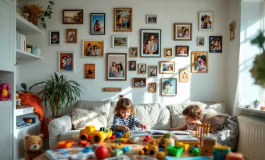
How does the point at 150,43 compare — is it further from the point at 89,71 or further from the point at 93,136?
the point at 93,136

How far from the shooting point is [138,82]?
12.7ft

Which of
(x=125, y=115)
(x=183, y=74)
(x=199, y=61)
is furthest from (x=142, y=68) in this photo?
(x=125, y=115)

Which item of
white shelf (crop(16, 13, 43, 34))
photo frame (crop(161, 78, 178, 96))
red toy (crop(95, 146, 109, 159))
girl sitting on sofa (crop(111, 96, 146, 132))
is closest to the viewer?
red toy (crop(95, 146, 109, 159))

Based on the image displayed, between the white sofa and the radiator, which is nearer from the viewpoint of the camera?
the radiator

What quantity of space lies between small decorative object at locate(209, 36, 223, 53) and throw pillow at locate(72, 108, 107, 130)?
81.8 inches

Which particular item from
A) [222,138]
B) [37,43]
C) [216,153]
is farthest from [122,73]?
[216,153]

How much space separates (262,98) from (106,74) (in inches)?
91.7

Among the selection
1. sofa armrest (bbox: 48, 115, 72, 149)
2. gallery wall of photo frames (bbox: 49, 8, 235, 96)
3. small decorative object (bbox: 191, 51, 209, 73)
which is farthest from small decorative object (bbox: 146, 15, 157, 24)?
sofa armrest (bbox: 48, 115, 72, 149)

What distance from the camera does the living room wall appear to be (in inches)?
152

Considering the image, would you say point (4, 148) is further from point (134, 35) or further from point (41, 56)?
point (134, 35)

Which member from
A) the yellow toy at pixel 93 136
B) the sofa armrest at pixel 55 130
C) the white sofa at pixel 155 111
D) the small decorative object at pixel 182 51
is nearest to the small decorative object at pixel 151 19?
the small decorative object at pixel 182 51

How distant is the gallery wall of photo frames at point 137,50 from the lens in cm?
386

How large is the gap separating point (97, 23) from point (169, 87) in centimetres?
159

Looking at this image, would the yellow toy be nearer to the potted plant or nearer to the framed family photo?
the potted plant
